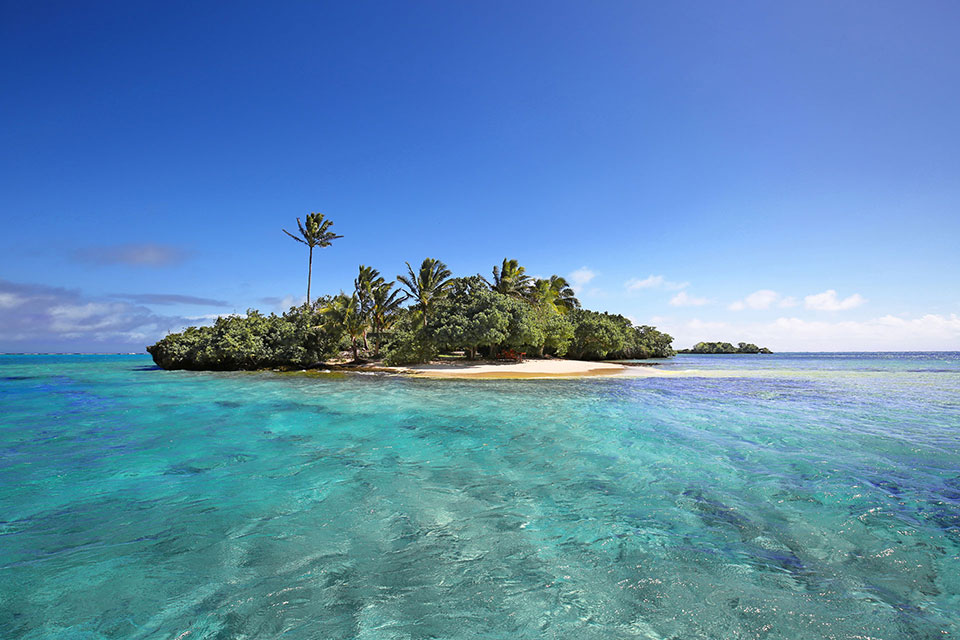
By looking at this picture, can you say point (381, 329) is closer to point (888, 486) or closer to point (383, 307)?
point (383, 307)

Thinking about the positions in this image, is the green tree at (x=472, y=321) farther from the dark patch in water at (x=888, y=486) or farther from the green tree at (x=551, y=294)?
the dark patch in water at (x=888, y=486)

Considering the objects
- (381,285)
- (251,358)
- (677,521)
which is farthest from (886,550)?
(251,358)

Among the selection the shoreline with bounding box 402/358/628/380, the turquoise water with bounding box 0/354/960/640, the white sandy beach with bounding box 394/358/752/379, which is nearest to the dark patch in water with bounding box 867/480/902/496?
the turquoise water with bounding box 0/354/960/640

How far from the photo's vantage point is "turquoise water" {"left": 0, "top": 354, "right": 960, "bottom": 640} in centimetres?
329

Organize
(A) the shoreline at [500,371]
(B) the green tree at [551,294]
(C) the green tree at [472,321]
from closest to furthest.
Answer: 1. (A) the shoreline at [500,371]
2. (C) the green tree at [472,321]
3. (B) the green tree at [551,294]

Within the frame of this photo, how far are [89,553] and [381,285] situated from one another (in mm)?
33329

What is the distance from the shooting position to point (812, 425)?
11.7 metres

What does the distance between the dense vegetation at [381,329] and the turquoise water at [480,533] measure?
24544 mm

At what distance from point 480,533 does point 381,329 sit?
3588 cm

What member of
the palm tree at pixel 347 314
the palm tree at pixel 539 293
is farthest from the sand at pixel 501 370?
the palm tree at pixel 539 293

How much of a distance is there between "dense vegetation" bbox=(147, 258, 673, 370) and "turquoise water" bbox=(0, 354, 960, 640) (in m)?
24.5

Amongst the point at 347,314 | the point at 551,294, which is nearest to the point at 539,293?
the point at 551,294

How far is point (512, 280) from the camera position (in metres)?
46.3

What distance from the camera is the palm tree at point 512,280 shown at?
45.6 meters
